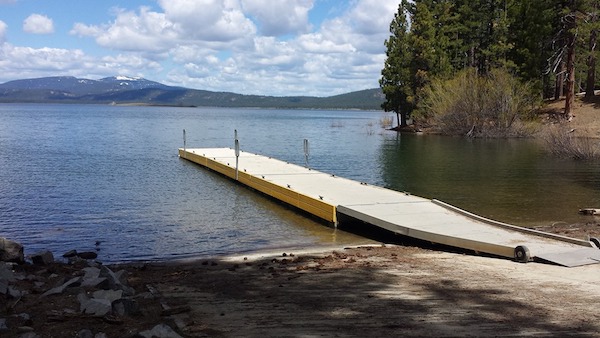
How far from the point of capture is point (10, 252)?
9953mm

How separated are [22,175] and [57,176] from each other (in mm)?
1540

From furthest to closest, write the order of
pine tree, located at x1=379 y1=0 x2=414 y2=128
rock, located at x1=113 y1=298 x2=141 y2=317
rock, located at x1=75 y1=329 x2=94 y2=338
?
1. pine tree, located at x1=379 y1=0 x2=414 y2=128
2. rock, located at x1=113 y1=298 x2=141 y2=317
3. rock, located at x1=75 y1=329 x2=94 y2=338

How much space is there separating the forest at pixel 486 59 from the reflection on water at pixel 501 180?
1164cm

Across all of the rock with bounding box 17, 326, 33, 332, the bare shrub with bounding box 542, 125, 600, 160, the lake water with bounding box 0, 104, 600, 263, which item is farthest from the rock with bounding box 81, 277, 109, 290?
the bare shrub with bounding box 542, 125, 600, 160

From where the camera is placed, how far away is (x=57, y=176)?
84.9 ft

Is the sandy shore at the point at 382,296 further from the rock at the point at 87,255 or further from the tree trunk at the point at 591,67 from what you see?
the tree trunk at the point at 591,67

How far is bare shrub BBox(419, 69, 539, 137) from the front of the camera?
164ft

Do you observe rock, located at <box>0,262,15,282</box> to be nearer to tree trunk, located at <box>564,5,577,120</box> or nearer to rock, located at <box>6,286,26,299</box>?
rock, located at <box>6,286,26,299</box>

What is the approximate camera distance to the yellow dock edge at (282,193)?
15.5 m

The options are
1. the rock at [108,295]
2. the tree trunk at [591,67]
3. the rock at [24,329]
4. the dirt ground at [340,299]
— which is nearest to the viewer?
the rock at [24,329]

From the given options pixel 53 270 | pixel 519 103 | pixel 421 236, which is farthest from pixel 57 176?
pixel 519 103

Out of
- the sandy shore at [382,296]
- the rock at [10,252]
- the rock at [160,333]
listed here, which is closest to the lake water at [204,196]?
the rock at [10,252]

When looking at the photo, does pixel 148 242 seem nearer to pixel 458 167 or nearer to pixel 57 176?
pixel 57 176

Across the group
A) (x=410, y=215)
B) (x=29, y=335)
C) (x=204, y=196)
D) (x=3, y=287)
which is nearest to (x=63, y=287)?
(x=3, y=287)
